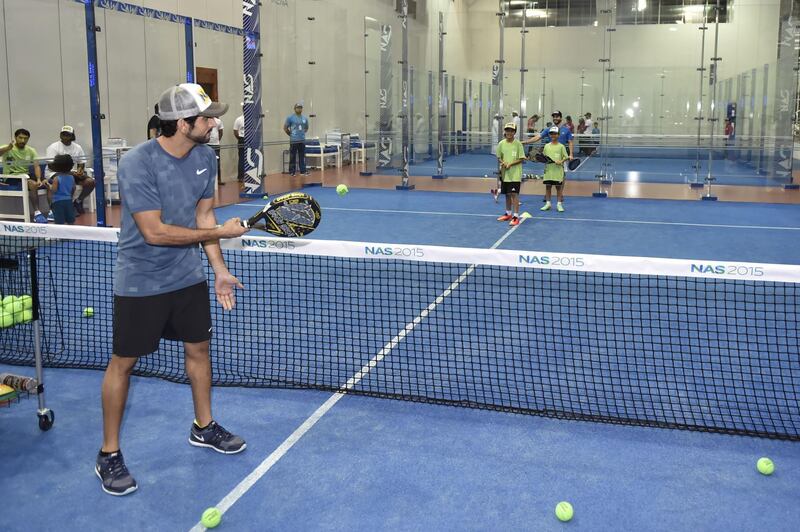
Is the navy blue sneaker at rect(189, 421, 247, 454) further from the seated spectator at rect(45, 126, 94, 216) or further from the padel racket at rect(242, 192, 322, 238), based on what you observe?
the seated spectator at rect(45, 126, 94, 216)

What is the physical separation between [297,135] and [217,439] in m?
18.4

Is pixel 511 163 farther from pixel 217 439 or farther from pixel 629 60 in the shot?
pixel 217 439

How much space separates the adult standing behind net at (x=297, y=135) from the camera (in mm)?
22141

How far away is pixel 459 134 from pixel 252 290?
682 inches

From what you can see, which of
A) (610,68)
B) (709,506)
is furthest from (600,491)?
(610,68)

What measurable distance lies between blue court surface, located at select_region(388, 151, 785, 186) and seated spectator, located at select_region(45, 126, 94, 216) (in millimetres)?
11582

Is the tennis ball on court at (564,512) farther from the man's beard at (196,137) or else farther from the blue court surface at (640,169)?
the blue court surface at (640,169)

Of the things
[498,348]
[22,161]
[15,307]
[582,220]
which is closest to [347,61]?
[582,220]

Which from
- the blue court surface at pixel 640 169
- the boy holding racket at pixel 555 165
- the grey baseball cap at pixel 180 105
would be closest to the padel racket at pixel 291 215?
the grey baseball cap at pixel 180 105

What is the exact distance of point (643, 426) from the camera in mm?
5203

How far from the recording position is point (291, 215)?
191 inches

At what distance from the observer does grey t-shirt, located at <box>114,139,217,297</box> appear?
4152mm

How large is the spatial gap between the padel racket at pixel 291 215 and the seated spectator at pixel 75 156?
10620mm

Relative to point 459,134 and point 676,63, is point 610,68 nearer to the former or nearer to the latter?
point 676,63
